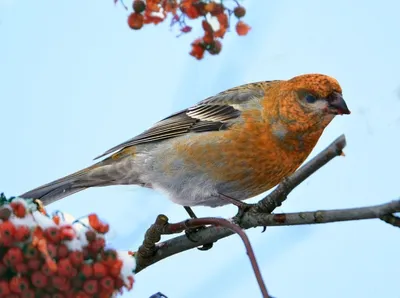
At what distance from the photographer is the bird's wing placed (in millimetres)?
3615

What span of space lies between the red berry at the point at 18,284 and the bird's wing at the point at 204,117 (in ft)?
5.37

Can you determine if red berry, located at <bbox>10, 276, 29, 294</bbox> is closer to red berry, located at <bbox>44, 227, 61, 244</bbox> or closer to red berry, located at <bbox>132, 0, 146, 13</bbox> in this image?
red berry, located at <bbox>44, 227, 61, 244</bbox>

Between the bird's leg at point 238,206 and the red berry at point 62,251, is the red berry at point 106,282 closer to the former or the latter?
the red berry at point 62,251

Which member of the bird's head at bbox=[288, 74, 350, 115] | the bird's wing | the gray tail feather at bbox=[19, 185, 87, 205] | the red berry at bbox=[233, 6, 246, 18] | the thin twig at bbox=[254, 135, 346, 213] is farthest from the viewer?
the bird's wing

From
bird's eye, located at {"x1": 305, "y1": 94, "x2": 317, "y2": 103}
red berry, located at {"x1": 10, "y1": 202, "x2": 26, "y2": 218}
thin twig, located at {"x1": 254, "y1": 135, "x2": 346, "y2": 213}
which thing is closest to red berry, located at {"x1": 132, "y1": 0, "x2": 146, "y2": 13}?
bird's eye, located at {"x1": 305, "y1": 94, "x2": 317, "y2": 103}

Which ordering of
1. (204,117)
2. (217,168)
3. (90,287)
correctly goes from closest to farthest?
(90,287) → (217,168) → (204,117)

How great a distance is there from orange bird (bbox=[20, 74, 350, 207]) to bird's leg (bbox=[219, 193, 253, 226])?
0.07 feet

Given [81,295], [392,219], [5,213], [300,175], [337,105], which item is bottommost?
[392,219]

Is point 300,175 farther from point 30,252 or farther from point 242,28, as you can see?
point 242,28

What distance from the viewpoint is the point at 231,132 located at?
135 inches

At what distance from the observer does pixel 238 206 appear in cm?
310

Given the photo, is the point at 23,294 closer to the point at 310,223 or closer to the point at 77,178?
the point at 310,223

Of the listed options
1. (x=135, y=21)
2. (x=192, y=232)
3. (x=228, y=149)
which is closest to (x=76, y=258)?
(x=192, y=232)

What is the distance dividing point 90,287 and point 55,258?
13 centimetres
